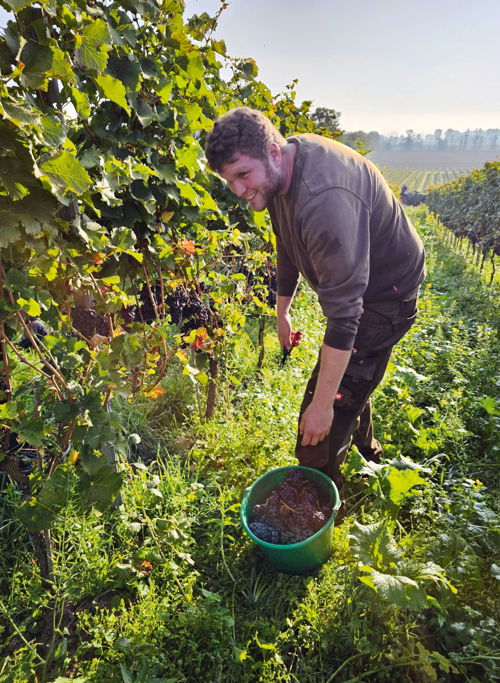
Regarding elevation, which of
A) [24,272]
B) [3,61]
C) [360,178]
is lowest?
[24,272]

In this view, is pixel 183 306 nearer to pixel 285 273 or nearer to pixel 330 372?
pixel 285 273

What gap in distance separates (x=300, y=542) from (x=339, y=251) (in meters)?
1.23

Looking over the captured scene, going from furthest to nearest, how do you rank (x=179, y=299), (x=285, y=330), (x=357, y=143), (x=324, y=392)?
1. (x=357, y=143)
2. (x=179, y=299)
3. (x=285, y=330)
4. (x=324, y=392)

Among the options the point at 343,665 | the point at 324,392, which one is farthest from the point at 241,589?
the point at 324,392

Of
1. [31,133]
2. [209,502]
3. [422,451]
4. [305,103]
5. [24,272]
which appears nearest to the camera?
A: [31,133]

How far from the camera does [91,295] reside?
182cm

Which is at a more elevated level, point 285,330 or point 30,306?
point 30,306

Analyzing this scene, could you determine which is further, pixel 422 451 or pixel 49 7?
pixel 422 451

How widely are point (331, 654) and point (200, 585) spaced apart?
65 centimetres

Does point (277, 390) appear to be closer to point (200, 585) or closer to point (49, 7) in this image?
point (200, 585)

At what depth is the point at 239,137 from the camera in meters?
1.51

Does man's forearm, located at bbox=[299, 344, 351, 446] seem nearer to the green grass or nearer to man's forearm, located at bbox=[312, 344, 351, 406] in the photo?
man's forearm, located at bbox=[312, 344, 351, 406]

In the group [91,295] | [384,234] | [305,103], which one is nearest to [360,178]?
[384,234]

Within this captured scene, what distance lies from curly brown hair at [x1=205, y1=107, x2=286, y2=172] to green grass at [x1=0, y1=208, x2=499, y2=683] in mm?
1489
